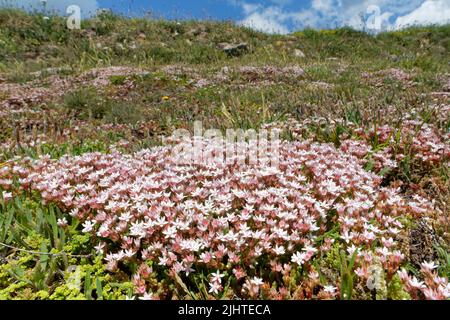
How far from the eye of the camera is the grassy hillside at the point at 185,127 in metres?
2.66

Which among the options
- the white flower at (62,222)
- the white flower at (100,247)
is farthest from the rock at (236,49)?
the white flower at (100,247)

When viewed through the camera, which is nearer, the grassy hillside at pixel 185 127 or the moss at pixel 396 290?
the moss at pixel 396 290

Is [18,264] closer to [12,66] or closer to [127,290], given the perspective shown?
[127,290]

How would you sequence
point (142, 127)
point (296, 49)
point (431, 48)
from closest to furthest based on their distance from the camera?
point (142, 127) < point (296, 49) < point (431, 48)

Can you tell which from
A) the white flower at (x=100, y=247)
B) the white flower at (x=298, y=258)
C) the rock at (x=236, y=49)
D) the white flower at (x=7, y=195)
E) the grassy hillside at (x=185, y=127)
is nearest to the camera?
the white flower at (x=298, y=258)

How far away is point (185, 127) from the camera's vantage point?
704 centimetres

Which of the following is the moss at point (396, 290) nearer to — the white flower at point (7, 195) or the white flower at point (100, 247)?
the white flower at point (100, 247)

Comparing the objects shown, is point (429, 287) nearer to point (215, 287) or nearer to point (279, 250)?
point (279, 250)

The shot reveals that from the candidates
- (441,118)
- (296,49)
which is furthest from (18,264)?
(296,49)

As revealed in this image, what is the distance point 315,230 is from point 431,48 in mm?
27993

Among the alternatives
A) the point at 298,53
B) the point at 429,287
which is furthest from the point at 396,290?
the point at 298,53
